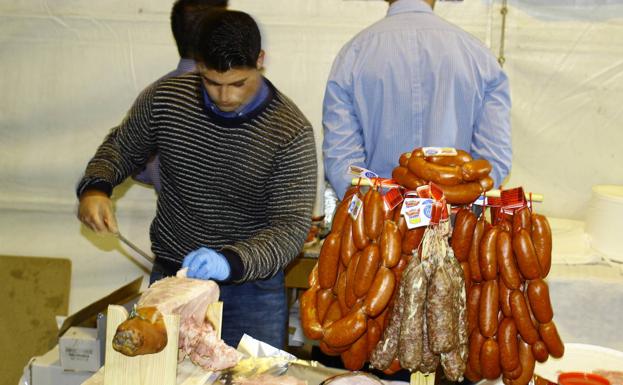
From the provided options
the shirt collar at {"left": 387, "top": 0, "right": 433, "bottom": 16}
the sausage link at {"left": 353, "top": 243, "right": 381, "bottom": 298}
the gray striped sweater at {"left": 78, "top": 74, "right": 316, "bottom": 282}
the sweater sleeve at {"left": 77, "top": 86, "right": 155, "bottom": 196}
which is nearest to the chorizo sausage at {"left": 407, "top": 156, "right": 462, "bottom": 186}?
the sausage link at {"left": 353, "top": 243, "right": 381, "bottom": 298}

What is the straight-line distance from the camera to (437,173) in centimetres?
202

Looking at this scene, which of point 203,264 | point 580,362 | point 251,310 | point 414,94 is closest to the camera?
point 203,264

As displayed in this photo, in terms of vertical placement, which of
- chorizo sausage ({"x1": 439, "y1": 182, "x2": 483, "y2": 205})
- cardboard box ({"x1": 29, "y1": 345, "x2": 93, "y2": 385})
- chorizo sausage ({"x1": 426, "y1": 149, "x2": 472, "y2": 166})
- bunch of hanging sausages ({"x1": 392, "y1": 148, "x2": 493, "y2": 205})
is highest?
chorizo sausage ({"x1": 426, "y1": 149, "x2": 472, "y2": 166})

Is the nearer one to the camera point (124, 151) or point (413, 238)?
point (413, 238)

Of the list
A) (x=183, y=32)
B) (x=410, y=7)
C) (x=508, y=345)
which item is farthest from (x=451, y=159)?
(x=183, y=32)

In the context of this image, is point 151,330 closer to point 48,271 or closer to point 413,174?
point 413,174

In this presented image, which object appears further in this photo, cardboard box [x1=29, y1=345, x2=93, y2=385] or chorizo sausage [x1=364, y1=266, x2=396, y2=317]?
cardboard box [x1=29, y1=345, x2=93, y2=385]

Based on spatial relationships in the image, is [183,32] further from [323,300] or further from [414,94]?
[323,300]

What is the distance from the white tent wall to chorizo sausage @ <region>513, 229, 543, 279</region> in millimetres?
2504

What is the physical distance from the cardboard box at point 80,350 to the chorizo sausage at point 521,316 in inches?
91.3

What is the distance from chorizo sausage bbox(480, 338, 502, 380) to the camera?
2064mm

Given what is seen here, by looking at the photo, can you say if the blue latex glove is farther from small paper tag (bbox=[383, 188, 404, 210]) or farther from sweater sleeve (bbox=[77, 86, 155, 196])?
sweater sleeve (bbox=[77, 86, 155, 196])

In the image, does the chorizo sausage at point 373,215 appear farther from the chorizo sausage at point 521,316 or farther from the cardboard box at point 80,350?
the cardboard box at point 80,350

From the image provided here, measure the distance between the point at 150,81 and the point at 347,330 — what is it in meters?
3.01
